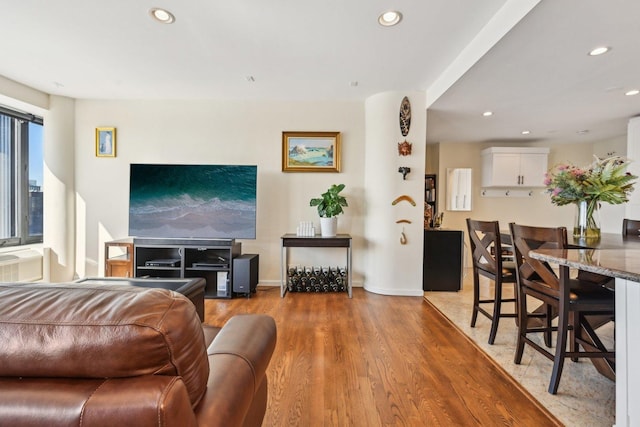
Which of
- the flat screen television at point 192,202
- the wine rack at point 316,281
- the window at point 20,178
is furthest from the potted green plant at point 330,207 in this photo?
the window at point 20,178

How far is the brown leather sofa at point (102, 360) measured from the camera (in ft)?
1.68

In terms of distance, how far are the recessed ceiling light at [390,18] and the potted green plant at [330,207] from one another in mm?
1780

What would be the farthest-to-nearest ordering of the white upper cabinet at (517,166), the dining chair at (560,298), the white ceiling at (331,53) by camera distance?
the white upper cabinet at (517,166) < the white ceiling at (331,53) < the dining chair at (560,298)

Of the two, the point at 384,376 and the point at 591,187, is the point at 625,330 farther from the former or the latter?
the point at 591,187

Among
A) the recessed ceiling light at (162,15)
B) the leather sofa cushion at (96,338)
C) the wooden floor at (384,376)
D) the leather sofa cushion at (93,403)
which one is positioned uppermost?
the recessed ceiling light at (162,15)

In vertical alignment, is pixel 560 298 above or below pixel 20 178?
below

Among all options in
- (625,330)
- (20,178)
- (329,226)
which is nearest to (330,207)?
(329,226)

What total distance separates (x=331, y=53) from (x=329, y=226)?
1.91 meters

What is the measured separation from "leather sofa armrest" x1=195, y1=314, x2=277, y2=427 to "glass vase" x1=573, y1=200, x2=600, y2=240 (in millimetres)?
2605

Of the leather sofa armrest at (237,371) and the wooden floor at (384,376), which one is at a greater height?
the leather sofa armrest at (237,371)

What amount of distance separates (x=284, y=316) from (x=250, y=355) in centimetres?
209

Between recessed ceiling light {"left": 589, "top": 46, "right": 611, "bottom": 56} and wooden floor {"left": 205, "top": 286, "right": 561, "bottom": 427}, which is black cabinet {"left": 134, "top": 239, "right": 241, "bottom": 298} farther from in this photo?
recessed ceiling light {"left": 589, "top": 46, "right": 611, "bottom": 56}

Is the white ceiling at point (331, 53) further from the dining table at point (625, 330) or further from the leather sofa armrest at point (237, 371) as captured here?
the leather sofa armrest at point (237, 371)

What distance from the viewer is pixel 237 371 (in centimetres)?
80
